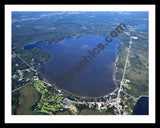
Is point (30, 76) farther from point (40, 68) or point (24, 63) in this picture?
point (24, 63)

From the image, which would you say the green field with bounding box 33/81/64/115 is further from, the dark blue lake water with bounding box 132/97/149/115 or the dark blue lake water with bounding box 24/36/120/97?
the dark blue lake water with bounding box 132/97/149/115

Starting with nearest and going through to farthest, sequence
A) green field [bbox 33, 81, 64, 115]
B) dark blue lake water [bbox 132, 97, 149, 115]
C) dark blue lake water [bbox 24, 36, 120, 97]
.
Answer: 1. green field [bbox 33, 81, 64, 115]
2. dark blue lake water [bbox 132, 97, 149, 115]
3. dark blue lake water [bbox 24, 36, 120, 97]

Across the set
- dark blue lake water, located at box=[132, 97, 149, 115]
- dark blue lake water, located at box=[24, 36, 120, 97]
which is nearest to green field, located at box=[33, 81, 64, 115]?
dark blue lake water, located at box=[24, 36, 120, 97]

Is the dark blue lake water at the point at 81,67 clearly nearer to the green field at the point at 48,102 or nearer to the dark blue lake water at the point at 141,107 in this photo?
the green field at the point at 48,102

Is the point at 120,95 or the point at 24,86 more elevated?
the point at 24,86

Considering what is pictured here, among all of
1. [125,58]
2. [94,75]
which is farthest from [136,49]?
[94,75]

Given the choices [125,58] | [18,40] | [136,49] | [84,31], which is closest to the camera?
[125,58]

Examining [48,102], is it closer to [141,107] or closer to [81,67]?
[81,67]
